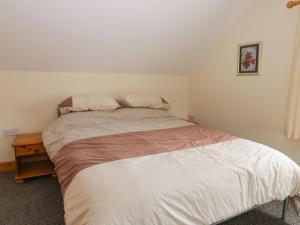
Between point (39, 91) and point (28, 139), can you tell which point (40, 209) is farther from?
point (39, 91)

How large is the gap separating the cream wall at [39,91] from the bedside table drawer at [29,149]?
49 centimetres

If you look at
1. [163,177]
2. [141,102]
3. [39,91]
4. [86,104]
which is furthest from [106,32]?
[163,177]

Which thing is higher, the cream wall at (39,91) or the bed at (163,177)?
the cream wall at (39,91)

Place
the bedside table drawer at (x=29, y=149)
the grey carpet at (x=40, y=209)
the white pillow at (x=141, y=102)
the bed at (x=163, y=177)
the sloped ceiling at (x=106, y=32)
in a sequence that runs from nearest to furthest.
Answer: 1. the bed at (x=163, y=177)
2. the grey carpet at (x=40, y=209)
3. the sloped ceiling at (x=106, y=32)
4. the bedside table drawer at (x=29, y=149)
5. the white pillow at (x=141, y=102)

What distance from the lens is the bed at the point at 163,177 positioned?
1.09 m

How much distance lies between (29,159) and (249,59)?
3091mm

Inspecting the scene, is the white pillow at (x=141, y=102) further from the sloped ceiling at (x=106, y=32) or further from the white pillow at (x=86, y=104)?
the sloped ceiling at (x=106, y=32)

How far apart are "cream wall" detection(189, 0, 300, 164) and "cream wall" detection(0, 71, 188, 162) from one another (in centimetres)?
128

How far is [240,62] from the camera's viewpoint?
2893 mm

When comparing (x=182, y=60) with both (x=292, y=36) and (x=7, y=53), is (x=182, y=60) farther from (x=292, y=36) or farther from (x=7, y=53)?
(x=7, y=53)

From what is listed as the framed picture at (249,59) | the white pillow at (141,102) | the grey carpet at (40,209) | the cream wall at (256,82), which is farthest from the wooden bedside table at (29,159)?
the framed picture at (249,59)

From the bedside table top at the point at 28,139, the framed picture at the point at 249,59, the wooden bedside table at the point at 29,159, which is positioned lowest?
the wooden bedside table at the point at 29,159

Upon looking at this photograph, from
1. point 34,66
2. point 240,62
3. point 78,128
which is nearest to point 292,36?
point 240,62

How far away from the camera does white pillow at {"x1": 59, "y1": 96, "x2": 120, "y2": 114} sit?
2.64m
